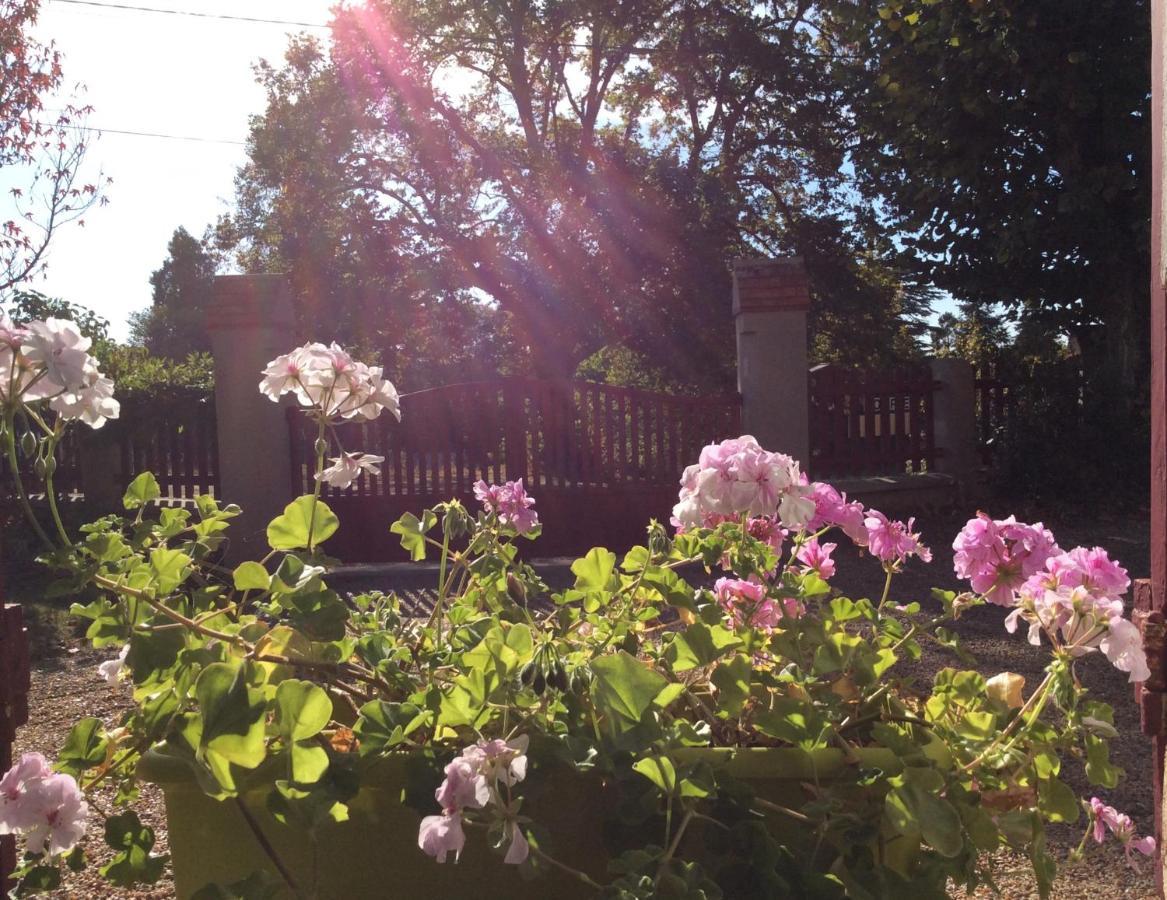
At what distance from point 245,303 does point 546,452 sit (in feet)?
8.70

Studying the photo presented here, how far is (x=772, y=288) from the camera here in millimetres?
7703

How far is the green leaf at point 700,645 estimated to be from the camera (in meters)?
1.05

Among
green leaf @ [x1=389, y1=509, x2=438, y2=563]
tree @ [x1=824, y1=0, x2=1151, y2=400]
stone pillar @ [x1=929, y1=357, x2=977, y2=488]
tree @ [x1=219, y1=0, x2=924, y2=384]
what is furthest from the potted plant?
tree @ [x1=219, y1=0, x2=924, y2=384]

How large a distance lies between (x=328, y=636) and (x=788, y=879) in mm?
534

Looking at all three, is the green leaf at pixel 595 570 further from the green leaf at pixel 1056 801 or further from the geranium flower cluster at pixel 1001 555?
the green leaf at pixel 1056 801

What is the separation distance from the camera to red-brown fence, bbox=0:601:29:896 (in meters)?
1.41

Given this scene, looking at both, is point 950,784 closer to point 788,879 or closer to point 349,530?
point 788,879

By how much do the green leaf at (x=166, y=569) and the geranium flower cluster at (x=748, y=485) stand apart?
0.60 meters

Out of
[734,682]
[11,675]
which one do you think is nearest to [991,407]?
[734,682]

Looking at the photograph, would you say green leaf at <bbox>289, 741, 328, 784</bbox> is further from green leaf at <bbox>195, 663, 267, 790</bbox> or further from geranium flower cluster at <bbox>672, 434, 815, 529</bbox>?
geranium flower cluster at <bbox>672, 434, 815, 529</bbox>

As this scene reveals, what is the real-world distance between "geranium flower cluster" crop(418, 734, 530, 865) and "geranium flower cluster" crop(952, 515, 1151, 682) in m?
0.58

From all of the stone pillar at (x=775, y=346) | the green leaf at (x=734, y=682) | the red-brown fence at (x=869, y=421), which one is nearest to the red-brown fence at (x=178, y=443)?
the stone pillar at (x=775, y=346)

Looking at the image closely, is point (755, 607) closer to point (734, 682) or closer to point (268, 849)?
point (734, 682)

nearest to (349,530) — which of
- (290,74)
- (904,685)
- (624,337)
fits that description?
(904,685)
